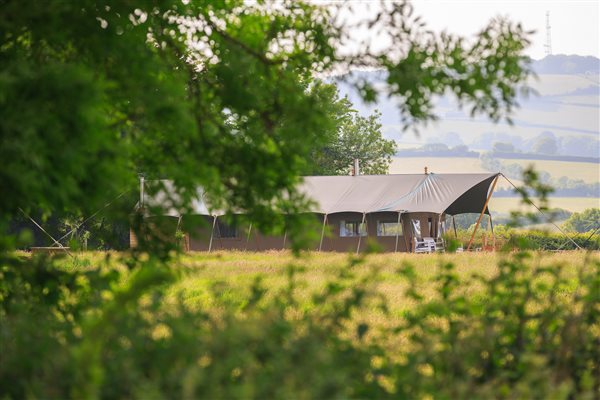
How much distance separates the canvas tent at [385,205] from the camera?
138 ft

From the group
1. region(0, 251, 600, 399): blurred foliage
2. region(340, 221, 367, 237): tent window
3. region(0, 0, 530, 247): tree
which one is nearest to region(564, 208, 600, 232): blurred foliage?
region(340, 221, 367, 237): tent window

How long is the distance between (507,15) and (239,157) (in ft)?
6.63

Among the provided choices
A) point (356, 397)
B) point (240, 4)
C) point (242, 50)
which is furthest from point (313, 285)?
point (356, 397)

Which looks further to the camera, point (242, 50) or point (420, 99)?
point (242, 50)

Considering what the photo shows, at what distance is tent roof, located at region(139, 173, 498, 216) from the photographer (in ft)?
137

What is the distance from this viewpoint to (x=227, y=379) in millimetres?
3881

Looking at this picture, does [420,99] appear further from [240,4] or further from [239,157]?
[240,4]

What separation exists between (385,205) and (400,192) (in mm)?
1230

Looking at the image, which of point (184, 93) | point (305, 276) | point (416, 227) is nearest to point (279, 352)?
point (184, 93)

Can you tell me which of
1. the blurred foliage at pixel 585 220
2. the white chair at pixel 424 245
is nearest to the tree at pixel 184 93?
the white chair at pixel 424 245

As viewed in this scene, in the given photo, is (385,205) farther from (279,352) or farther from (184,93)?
(279,352)

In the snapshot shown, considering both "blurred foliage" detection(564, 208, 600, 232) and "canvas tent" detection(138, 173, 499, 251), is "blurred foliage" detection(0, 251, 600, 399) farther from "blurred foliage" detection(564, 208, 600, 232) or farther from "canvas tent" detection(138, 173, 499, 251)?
"blurred foliage" detection(564, 208, 600, 232)

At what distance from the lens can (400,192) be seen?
1677 inches

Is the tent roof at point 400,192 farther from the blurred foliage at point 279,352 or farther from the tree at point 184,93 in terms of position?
the blurred foliage at point 279,352
